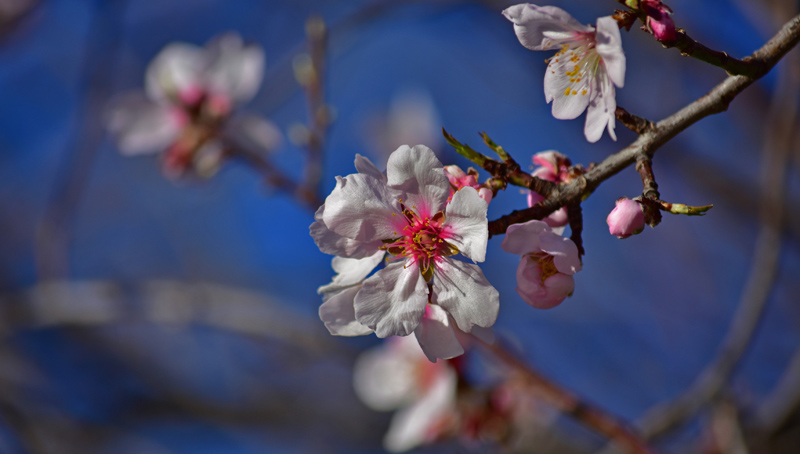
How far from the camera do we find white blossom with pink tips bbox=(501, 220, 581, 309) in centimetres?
74

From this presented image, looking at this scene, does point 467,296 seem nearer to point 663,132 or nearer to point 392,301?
point 392,301

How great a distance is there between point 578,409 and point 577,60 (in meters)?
1.00

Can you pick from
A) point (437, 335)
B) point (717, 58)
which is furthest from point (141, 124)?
point (717, 58)

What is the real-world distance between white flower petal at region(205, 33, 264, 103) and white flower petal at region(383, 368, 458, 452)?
1.31 metres

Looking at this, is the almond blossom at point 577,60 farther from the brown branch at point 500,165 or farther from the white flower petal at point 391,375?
the white flower petal at point 391,375

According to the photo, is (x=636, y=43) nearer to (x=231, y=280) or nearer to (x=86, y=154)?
(x=86, y=154)

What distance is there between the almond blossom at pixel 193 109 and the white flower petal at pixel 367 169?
131cm

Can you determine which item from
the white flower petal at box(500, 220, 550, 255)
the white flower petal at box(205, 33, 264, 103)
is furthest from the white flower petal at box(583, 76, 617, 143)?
the white flower petal at box(205, 33, 264, 103)

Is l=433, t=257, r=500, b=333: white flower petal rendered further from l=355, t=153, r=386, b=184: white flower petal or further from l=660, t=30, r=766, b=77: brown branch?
l=660, t=30, r=766, b=77: brown branch

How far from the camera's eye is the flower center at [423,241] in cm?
87

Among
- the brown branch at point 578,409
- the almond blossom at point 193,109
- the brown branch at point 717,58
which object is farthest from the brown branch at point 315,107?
the brown branch at point 717,58

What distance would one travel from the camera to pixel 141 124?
209 centimetres

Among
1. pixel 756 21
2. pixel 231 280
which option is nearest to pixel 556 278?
pixel 756 21

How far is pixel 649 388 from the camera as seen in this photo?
13.0ft
